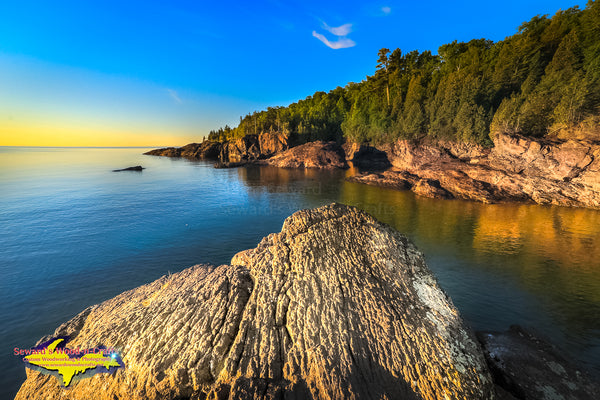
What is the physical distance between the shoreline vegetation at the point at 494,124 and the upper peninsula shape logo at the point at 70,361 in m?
45.0

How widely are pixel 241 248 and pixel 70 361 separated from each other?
15400mm

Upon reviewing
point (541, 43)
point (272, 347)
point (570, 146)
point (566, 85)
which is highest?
point (541, 43)

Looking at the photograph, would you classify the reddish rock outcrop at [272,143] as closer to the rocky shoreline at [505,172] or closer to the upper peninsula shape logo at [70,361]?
the rocky shoreline at [505,172]

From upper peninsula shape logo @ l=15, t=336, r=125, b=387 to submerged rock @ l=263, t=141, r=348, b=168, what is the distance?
77640 mm

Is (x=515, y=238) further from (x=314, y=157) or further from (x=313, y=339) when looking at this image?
(x=314, y=157)

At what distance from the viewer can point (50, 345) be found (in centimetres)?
720

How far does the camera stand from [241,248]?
21.9 meters

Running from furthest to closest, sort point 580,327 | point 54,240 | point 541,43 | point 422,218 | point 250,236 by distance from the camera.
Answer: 1. point 541,43
2. point 422,218
3. point 250,236
4. point 54,240
5. point 580,327

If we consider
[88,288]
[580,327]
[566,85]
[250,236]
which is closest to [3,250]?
[88,288]

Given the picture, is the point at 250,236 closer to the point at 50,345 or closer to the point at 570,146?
the point at 50,345

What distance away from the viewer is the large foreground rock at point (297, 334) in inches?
208

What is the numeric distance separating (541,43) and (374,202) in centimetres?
5463

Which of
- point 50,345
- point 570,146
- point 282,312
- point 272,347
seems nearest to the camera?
point 272,347

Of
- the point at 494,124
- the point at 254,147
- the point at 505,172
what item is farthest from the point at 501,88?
the point at 254,147
